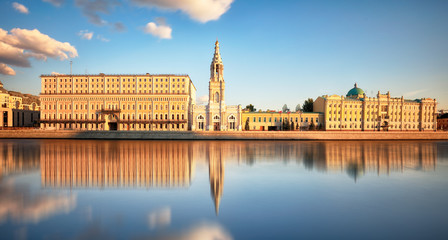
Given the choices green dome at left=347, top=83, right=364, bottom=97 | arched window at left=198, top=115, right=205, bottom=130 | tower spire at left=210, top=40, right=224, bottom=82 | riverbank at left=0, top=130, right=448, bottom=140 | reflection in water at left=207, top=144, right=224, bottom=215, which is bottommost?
reflection in water at left=207, top=144, right=224, bottom=215

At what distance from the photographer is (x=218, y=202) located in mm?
15273

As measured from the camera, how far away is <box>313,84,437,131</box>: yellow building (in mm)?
79125

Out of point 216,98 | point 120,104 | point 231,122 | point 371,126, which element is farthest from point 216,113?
point 371,126

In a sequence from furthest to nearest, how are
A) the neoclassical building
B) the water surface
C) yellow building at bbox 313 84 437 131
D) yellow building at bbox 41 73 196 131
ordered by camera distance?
yellow building at bbox 313 84 437 131
yellow building at bbox 41 73 196 131
the neoclassical building
the water surface

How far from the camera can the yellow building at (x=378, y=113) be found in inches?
3115

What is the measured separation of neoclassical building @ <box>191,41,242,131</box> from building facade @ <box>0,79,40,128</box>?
55400 millimetres

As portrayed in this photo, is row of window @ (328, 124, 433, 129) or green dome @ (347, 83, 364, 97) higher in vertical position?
green dome @ (347, 83, 364, 97)

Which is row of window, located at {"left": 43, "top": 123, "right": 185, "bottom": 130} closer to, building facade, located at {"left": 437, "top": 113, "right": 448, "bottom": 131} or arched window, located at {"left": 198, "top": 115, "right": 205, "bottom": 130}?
arched window, located at {"left": 198, "top": 115, "right": 205, "bottom": 130}

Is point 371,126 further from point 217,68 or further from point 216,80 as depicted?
point 217,68

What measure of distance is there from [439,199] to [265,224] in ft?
46.8

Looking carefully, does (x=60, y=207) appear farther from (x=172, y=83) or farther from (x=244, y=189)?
(x=172, y=83)

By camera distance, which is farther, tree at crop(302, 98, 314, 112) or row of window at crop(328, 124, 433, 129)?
tree at crop(302, 98, 314, 112)

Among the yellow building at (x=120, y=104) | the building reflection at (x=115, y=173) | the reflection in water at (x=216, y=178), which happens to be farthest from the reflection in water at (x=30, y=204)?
the yellow building at (x=120, y=104)

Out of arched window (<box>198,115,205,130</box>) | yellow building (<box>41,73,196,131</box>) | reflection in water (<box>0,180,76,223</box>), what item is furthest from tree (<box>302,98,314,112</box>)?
reflection in water (<box>0,180,76,223</box>)
